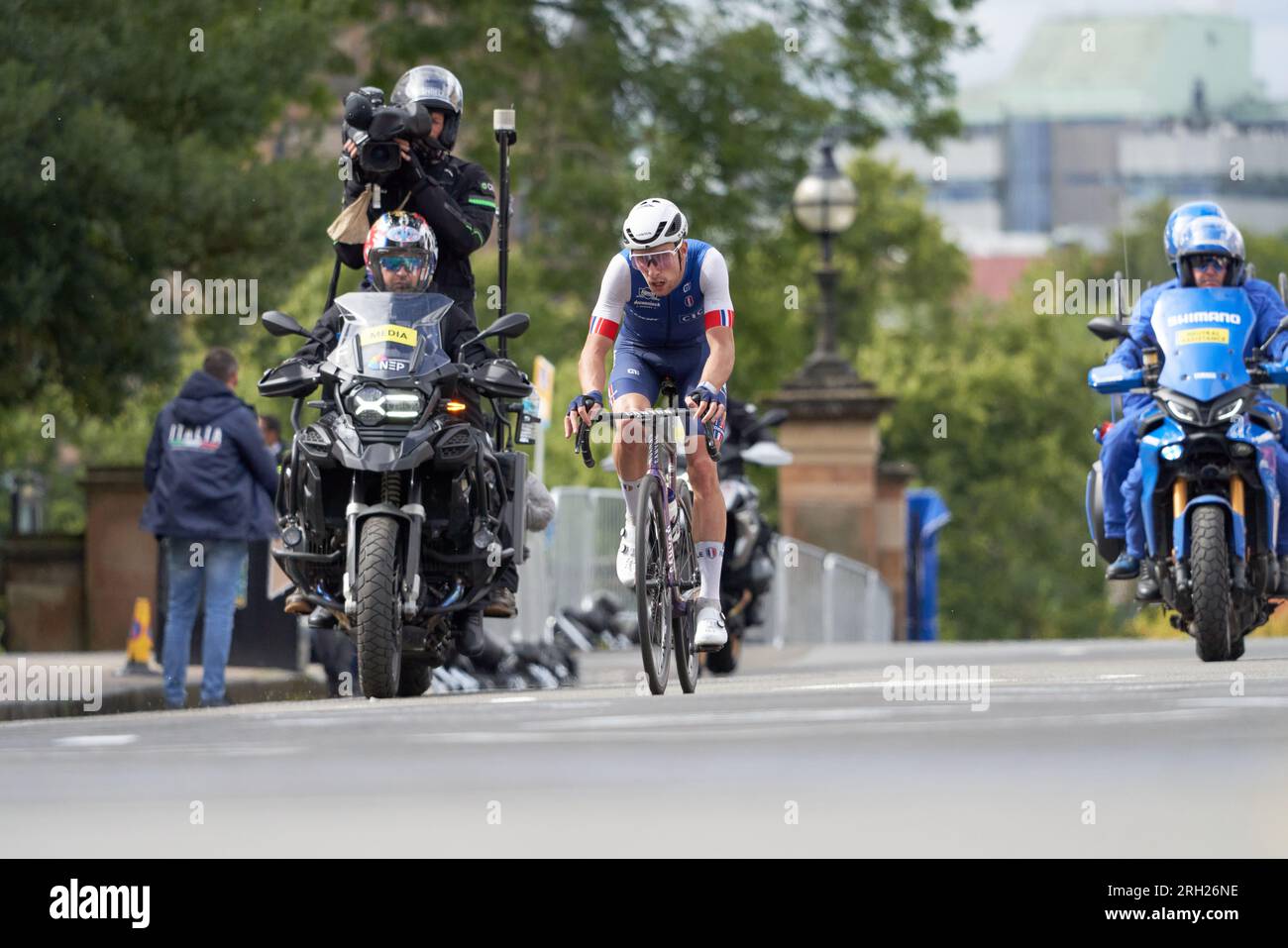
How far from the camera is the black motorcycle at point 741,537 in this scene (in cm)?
1529

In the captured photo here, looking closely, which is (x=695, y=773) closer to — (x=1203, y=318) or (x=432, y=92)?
(x=432, y=92)

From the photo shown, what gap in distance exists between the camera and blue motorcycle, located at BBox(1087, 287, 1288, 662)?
1241 centimetres

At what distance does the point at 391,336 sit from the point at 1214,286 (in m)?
3.92

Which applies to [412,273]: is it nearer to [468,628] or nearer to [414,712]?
[468,628]

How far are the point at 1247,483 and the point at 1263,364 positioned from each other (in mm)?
651

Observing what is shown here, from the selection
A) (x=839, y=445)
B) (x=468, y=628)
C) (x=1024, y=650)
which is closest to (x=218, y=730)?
(x=468, y=628)

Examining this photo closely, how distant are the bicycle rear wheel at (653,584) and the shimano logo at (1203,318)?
3.27m

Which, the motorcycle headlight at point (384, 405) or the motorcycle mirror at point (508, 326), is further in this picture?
the motorcycle headlight at point (384, 405)

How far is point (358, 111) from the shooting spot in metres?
10.1

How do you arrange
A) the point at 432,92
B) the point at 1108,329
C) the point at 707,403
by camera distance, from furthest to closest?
the point at 1108,329 < the point at 432,92 < the point at 707,403

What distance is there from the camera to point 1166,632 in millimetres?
36812

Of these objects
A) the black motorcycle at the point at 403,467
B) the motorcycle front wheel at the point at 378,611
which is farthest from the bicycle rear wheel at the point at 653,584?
the motorcycle front wheel at the point at 378,611

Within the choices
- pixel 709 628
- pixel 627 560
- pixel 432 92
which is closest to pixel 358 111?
pixel 432 92

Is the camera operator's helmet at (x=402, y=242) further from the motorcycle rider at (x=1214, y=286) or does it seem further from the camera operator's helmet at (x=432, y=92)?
the motorcycle rider at (x=1214, y=286)
